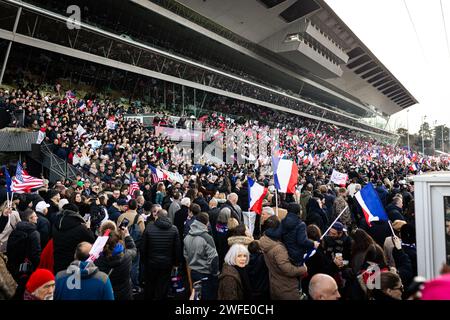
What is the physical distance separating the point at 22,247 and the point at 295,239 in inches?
144

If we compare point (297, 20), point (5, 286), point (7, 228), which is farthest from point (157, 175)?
point (297, 20)

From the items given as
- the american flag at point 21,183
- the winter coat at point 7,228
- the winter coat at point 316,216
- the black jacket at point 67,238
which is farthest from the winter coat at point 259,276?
the american flag at point 21,183

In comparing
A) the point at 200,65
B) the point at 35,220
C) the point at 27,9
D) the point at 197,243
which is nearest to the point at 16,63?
the point at 27,9

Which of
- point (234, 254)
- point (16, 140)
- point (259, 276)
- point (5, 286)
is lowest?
point (5, 286)

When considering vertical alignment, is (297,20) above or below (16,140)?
above

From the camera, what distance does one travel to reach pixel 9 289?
3473 mm

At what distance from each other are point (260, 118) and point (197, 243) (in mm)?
36620

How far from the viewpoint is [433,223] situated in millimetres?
3285

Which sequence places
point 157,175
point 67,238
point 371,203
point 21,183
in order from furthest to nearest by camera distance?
point 157,175, point 21,183, point 371,203, point 67,238

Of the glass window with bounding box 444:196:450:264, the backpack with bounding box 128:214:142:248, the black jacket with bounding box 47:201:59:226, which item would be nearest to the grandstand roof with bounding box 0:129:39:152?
the black jacket with bounding box 47:201:59:226

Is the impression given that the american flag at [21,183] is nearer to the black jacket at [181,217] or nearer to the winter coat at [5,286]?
the black jacket at [181,217]

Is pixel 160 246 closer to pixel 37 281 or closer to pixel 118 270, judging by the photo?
pixel 118 270

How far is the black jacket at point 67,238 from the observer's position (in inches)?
187

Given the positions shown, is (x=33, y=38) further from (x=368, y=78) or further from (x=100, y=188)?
(x=368, y=78)
